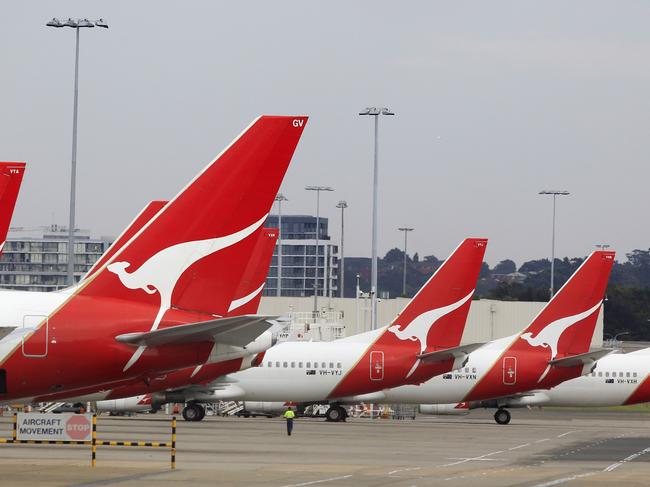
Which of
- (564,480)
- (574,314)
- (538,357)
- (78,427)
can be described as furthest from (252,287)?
(574,314)

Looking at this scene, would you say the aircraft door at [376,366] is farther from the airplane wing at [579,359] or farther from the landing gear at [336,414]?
the airplane wing at [579,359]

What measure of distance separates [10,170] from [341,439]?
1895 centimetres

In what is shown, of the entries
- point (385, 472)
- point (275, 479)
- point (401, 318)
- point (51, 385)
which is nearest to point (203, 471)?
point (275, 479)

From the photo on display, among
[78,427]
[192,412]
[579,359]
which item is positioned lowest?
[192,412]

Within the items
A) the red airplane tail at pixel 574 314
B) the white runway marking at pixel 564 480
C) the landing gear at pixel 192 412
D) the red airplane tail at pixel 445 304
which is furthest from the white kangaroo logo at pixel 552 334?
the white runway marking at pixel 564 480

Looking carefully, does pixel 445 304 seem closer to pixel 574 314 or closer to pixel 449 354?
pixel 449 354

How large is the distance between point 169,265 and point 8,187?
933 centimetres

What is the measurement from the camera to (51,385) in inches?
958

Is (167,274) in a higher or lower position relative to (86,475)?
higher

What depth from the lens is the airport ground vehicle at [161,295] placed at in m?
24.1

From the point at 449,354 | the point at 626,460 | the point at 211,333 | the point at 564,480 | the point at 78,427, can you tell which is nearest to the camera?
the point at 211,333

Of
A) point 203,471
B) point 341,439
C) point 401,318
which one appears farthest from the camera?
point 401,318

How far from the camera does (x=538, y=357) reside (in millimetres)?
59281

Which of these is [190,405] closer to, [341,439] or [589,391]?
[341,439]
